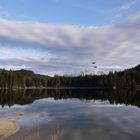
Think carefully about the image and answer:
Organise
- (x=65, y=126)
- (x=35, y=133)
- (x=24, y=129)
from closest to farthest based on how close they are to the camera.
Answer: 1. (x=35, y=133)
2. (x=24, y=129)
3. (x=65, y=126)

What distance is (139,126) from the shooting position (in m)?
40.8

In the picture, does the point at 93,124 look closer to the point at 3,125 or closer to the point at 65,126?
the point at 65,126

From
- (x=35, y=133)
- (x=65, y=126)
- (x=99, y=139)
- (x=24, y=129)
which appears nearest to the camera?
(x=99, y=139)

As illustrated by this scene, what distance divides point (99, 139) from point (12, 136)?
839 centimetres

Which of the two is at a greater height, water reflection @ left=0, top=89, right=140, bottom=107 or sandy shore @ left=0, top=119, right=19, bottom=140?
water reflection @ left=0, top=89, right=140, bottom=107

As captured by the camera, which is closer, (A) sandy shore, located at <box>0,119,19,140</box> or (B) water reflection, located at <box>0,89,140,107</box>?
(A) sandy shore, located at <box>0,119,19,140</box>

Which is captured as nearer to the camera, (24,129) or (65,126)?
(24,129)

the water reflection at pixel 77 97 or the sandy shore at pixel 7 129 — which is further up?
the water reflection at pixel 77 97

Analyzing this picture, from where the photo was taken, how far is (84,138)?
32062mm

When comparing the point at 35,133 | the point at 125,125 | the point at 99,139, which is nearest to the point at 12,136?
the point at 35,133

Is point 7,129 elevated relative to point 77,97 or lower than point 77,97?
lower

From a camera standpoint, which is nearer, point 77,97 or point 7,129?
point 7,129

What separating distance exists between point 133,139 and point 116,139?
1.61 m

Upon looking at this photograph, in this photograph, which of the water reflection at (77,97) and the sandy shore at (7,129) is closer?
the sandy shore at (7,129)
